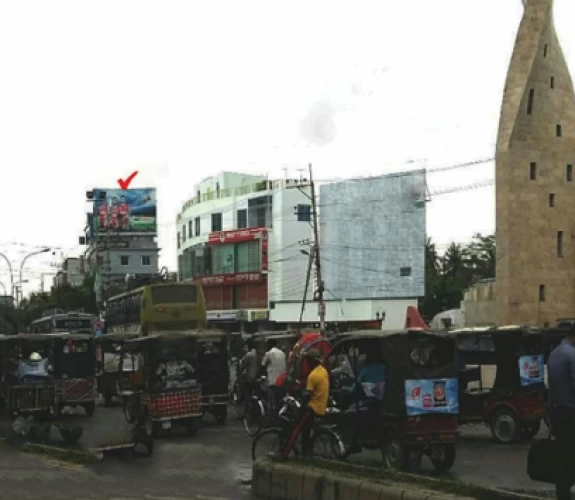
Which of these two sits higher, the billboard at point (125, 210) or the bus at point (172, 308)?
the billboard at point (125, 210)

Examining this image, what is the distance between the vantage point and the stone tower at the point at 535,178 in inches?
1624

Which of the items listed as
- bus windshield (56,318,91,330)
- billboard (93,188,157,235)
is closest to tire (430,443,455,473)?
bus windshield (56,318,91,330)

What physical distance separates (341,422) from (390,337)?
1443 millimetres

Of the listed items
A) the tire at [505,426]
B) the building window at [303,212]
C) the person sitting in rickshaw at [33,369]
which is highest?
the building window at [303,212]

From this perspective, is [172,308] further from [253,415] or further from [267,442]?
[267,442]

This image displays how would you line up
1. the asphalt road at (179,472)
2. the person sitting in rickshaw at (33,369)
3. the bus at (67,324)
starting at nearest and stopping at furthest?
the asphalt road at (179,472) → the person sitting in rickshaw at (33,369) → the bus at (67,324)

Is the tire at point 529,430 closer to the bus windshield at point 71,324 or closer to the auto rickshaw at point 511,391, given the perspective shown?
the auto rickshaw at point 511,391

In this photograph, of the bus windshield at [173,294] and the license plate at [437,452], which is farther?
the bus windshield at [173,294]

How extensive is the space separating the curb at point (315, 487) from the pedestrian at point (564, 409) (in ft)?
3.22

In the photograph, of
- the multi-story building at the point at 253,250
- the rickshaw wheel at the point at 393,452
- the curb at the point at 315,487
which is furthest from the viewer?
the multi-story building at the point at 253,250

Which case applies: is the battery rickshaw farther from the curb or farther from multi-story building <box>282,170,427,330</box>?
multi-story building <box>282,170,427,330</box>

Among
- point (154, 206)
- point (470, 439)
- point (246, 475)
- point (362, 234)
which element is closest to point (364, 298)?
point (362, 234)

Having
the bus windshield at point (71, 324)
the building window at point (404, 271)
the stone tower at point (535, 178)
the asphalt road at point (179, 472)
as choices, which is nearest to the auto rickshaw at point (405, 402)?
the asphalt road at point (179, 472)

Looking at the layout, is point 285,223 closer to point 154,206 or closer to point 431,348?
point 154,206
